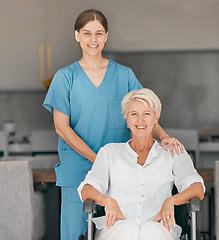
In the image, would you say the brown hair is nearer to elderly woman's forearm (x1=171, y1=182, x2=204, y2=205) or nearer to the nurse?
the nurse

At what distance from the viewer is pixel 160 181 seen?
6.09 ft

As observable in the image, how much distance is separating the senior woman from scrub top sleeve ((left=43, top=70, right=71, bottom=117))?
0.93 feet

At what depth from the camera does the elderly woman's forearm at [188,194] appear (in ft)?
5.60

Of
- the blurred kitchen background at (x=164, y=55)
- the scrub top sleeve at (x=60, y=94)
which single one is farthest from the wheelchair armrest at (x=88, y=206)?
the blurred kitchen background at (x=164, y=55)

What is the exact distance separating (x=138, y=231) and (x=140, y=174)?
0.88 ft

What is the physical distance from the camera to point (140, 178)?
184 cm

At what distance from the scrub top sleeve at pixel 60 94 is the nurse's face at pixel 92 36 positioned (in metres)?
0.18

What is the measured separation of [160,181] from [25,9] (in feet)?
15.9

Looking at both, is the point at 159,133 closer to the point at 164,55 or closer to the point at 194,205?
the point at 194,205

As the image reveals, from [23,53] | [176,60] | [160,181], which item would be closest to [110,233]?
[160,181]

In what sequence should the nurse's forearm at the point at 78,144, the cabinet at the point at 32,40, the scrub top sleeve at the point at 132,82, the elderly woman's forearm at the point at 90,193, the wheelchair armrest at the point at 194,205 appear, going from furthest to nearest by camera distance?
the cabinet at the point at 32,40
the scrub top sleeve at the point at 132,82
the nurse's forearm at the point at 78,144
the elderly woman's forearm at the point at 90,193
the wheelchair armrest at the point at 194,205

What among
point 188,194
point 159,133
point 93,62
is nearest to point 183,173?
point 188,194

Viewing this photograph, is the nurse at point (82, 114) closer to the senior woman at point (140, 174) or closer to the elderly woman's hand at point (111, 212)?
the senior woman at point (140, 174)

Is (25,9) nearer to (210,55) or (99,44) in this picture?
(210,55)
